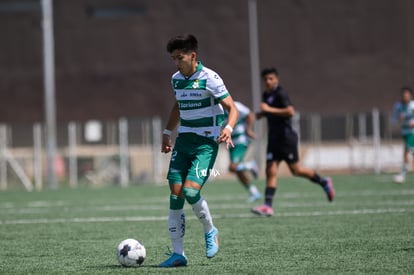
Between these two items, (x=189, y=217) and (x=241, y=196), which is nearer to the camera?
(x=189, y=217)

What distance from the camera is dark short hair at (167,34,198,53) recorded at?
898 centimetres

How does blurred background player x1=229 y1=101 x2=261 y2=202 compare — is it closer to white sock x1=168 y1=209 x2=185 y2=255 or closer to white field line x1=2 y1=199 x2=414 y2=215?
white field line x1=2 y1=199 x2=414 y2=215

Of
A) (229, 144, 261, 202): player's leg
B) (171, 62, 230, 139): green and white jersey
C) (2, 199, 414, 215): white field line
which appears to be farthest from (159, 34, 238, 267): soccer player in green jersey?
(229, 144, 261, 202): player's leg

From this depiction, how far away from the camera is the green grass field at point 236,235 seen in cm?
863

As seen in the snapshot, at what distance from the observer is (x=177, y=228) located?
907 centimetres

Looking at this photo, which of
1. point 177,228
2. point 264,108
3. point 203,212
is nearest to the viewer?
point 177,228

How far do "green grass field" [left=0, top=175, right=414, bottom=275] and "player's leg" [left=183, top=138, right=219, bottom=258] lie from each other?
0.21 m

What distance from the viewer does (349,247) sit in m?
9.91

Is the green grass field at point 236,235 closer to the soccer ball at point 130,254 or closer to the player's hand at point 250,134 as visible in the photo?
the soccer ball at point 130,254

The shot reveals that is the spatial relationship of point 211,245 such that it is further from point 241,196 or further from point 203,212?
point 241,196

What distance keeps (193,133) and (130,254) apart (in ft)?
4.52

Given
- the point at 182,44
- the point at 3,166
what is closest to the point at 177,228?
the point at 182,44

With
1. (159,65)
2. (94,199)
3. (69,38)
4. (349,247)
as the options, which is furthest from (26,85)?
(349,247)

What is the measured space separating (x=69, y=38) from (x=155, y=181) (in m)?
11.7
